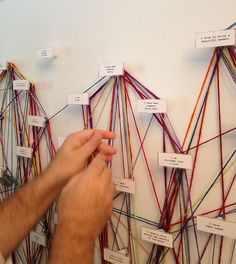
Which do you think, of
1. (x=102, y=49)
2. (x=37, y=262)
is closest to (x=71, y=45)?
(x=102, y=49)

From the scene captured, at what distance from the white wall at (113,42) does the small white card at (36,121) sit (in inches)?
1.2

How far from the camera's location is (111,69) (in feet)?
1.91

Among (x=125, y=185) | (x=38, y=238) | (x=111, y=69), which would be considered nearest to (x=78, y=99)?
(x=111, y=69)

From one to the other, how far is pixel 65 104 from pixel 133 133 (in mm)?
214

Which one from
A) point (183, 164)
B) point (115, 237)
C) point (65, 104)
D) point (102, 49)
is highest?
point (102, 49)

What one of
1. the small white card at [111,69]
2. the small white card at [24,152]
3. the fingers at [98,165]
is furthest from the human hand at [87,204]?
the small white card at [24,152]

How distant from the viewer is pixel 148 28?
0.55 meters

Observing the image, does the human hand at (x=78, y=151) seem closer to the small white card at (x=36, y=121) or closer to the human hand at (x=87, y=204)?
the human hand at (x=87, y=204)

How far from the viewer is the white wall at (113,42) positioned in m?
0.52

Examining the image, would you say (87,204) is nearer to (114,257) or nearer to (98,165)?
(98,165)

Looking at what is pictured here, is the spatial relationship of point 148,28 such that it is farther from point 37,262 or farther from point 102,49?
point 37,262

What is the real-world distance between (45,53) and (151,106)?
32 cm

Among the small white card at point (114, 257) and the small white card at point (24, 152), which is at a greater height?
the small white card at point (24, 152)

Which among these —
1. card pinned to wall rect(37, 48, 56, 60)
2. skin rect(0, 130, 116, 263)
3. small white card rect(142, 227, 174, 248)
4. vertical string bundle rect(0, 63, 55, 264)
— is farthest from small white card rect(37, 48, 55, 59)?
small white card rect(142, 227, 174, 248)
